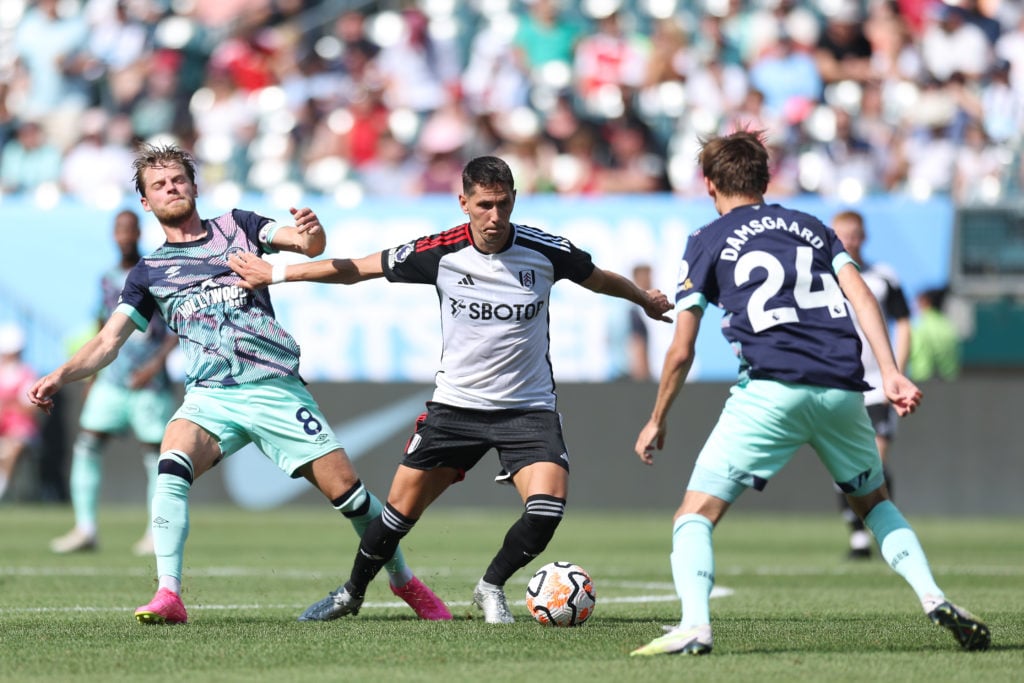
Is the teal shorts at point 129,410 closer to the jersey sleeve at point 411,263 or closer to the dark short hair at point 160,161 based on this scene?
the dark short hair at point 160,161

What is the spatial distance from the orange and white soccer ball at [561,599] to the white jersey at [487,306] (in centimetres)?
83

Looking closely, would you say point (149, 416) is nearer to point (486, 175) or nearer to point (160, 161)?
point (160, 161)

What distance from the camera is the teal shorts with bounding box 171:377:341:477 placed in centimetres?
791

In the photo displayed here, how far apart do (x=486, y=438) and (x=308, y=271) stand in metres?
1.15

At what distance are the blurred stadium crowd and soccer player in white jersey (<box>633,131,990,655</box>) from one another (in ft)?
40.1

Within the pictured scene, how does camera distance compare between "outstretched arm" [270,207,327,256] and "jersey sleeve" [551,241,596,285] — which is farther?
"jersey sleeve" [551,241,596,285]

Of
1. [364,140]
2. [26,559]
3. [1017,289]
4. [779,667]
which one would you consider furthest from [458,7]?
[779,667]

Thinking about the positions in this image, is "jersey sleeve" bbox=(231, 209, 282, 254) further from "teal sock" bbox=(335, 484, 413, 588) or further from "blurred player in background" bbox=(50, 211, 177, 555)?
"blurred player in background" bbox=(50, 211, 177, 555)

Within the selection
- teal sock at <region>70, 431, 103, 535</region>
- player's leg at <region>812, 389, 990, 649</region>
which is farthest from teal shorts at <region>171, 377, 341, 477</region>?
teal sock at <region>70, 431, 103, 535</region>

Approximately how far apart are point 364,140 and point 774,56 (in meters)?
5.38

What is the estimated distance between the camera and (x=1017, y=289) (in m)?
17.8

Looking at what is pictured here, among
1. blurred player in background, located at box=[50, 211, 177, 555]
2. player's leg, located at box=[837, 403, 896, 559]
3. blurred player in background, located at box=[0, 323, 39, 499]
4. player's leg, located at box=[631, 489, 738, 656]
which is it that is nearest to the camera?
player's leg, located at box=[631, 489, 738, 656]

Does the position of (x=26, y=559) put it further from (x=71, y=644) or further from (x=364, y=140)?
(x=364, y=140)

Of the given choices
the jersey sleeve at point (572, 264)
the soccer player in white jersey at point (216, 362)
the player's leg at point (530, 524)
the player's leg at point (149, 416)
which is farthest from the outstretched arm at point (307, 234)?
the player's leg at point (149, 416)
